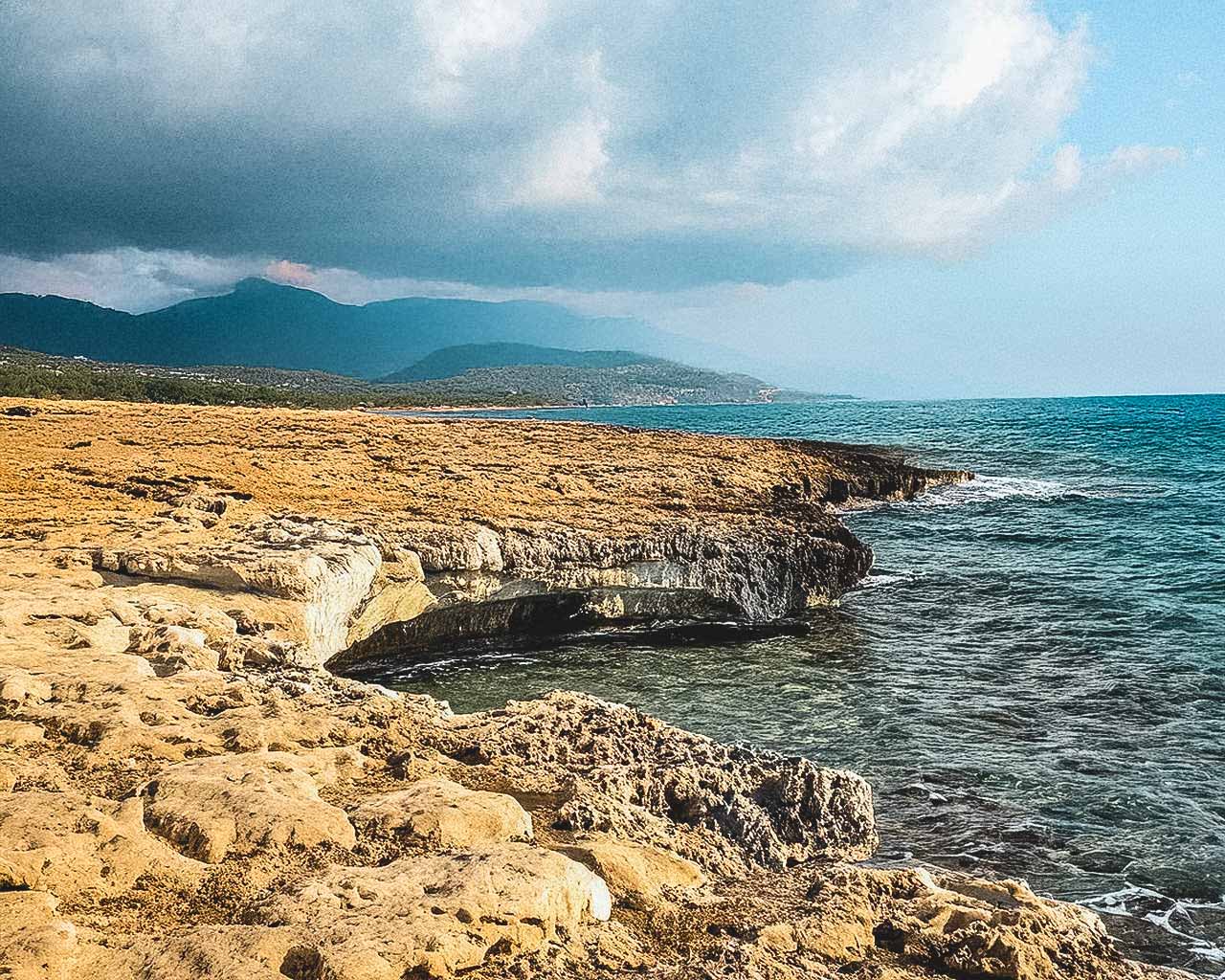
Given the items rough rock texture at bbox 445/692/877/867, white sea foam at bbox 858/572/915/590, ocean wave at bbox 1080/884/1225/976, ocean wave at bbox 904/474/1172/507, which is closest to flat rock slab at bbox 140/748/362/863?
rough rock texture at bbox 445/692/877/867

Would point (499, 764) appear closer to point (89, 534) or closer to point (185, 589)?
point (185, 589)

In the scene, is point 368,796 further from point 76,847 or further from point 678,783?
point 678,783

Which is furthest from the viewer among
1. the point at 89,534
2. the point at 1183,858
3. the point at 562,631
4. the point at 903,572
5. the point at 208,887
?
the point at 903,572

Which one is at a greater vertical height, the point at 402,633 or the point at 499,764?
the point at 499,764

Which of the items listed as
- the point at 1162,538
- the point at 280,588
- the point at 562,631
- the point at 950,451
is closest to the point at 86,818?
the point at 280,588

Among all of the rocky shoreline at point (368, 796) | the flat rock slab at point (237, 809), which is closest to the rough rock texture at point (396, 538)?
the rocky shoreline at point (368, 796)

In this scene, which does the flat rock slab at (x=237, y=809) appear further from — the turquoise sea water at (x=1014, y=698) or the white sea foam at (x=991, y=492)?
the white sea foam at (x=991, y=492)

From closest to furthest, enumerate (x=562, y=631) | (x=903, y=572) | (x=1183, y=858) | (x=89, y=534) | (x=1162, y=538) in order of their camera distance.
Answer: (x=1183, y=858) < (x=89, y=534) < (x=562, y=631) < (x=903, y=572) < (x=1162, y=538)

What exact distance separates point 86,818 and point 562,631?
11.5 metres

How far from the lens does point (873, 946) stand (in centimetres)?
528

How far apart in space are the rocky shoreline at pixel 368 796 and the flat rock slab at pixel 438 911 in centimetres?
2

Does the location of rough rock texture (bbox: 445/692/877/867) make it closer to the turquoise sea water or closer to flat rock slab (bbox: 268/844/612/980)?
the turquoise sea water

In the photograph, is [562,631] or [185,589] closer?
[185,589]

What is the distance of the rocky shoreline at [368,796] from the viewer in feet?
14.9
